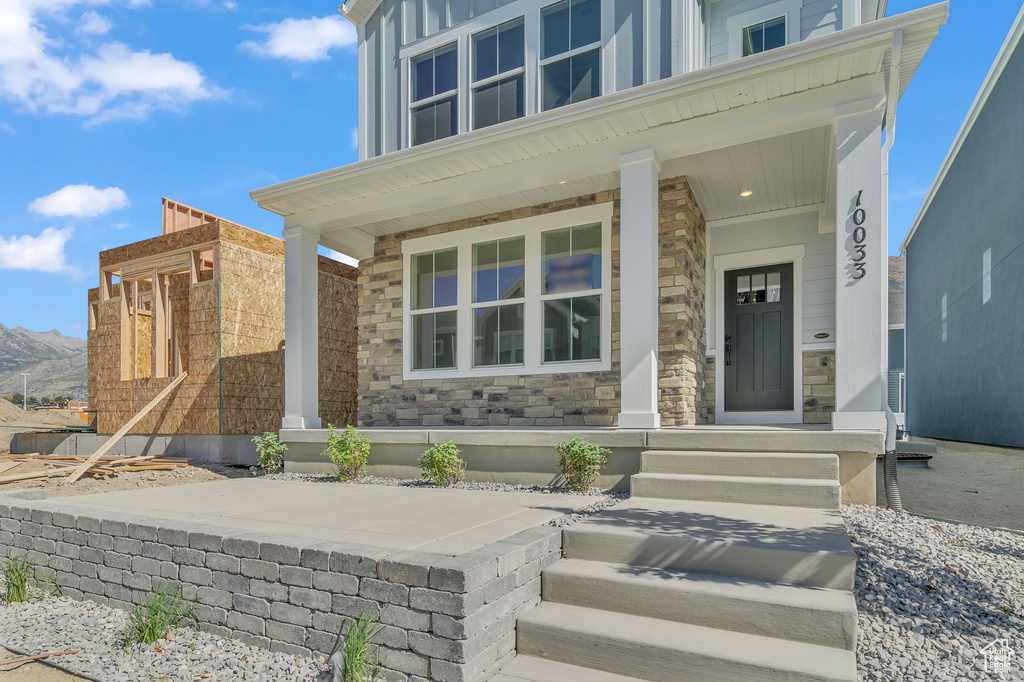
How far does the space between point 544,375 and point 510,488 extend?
5.80 feet

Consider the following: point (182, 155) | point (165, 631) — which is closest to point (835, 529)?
point (165, 631)

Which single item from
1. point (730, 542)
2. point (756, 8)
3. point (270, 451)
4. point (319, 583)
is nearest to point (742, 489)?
point (730, 542)

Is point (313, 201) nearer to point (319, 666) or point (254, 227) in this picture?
point (254, 227)

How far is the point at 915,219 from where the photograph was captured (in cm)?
1662

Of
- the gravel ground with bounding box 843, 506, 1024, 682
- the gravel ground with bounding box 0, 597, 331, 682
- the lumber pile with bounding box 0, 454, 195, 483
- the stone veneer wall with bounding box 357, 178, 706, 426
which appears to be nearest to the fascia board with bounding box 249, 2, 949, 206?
the stone veneer wall with bounding box 357, 178, 706, 426

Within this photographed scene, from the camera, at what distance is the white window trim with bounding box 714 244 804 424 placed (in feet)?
21.4

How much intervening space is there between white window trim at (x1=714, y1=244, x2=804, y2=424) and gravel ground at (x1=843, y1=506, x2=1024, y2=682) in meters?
3.02

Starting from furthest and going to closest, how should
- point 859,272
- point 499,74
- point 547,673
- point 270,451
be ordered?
point 499,74 < point 270,451 < point 859,272 < point 547,673

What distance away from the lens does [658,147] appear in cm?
521

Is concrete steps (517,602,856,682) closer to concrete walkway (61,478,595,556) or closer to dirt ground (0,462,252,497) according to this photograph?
concrete walkway (61,478,595,556)

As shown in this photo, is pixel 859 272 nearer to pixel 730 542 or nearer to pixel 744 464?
pixel 744 464

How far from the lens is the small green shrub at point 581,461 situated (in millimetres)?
4801

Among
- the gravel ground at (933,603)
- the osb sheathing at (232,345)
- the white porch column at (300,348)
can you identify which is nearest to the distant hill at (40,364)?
the osb sheathing at (232,345)

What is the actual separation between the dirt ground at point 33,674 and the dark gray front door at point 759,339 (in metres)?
6.43
